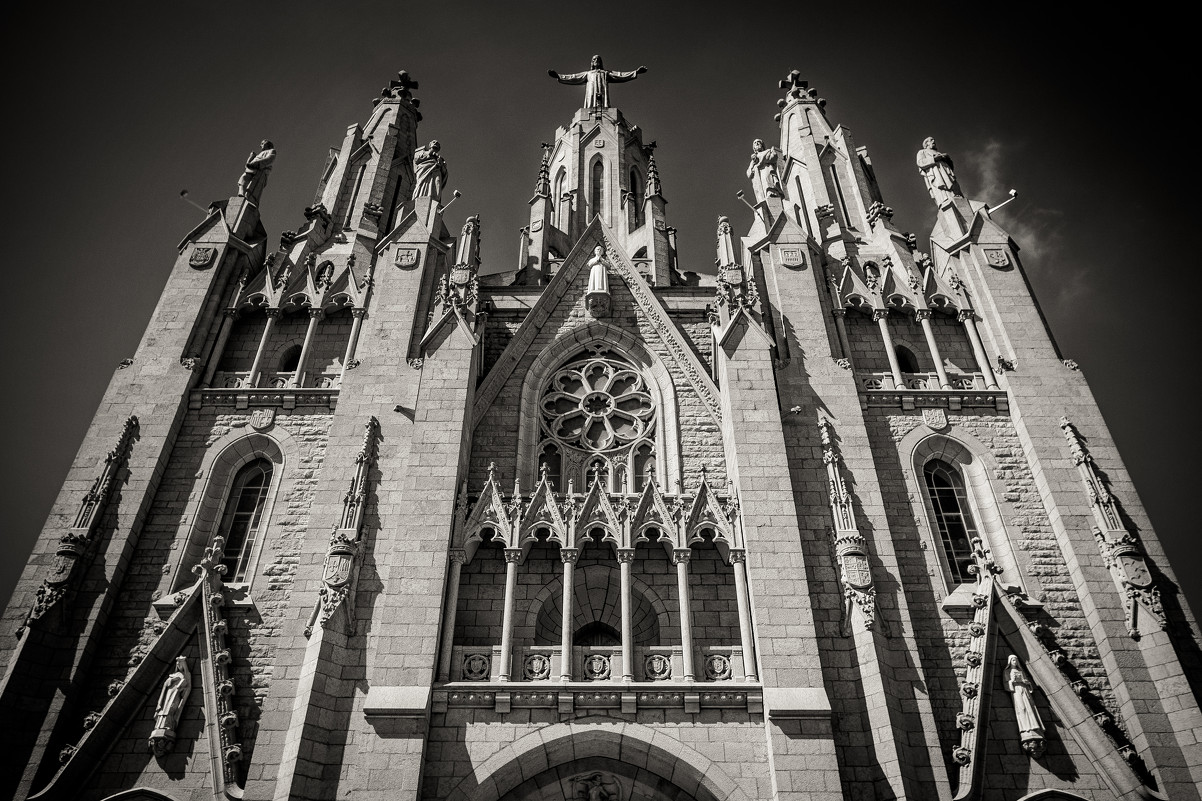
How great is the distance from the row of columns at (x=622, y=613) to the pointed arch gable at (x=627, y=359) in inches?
109

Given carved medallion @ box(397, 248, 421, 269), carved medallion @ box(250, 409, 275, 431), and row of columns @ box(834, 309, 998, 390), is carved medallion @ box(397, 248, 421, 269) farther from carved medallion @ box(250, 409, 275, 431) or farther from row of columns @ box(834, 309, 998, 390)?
row of columns @ box(834, 309, 998, 390)

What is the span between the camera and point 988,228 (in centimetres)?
2217

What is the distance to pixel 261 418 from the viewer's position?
61.3 ft

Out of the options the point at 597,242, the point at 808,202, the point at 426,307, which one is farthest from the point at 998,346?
the point at 426,307

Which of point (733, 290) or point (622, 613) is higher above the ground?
point (733, 290)

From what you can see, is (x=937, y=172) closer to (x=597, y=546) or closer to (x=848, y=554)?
(x=848, y=554)

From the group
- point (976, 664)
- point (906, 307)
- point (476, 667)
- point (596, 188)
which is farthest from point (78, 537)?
point (596, 188)

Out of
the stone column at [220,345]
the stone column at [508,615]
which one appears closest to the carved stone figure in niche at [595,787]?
the stone column at [508,615]

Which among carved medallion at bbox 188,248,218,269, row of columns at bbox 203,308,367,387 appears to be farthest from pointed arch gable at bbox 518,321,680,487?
carved medallion at bbox 188,248,218,269

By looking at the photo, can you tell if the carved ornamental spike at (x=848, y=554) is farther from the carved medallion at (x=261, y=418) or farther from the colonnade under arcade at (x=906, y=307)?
the carved medallion at (x=261, y=418)

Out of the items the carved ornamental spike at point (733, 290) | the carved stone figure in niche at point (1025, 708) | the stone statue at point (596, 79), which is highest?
the stone statue at point (596, 79)

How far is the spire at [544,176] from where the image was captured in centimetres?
2811

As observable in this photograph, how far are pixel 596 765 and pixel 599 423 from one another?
7.87 m

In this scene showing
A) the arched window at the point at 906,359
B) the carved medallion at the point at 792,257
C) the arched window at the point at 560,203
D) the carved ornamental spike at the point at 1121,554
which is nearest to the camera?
the carved ornamental spike at the point at 1121,554
